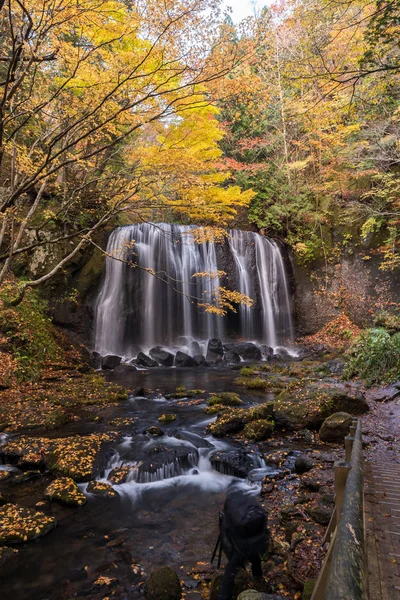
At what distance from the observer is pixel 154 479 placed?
18.2 feet

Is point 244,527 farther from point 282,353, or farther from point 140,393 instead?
point 282,353

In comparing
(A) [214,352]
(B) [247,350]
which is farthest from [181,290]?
(B) [247,350]

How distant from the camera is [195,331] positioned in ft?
58.9

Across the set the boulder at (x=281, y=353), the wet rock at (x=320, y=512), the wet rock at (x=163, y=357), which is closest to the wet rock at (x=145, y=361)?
the wet rock at (x=163, y=357)

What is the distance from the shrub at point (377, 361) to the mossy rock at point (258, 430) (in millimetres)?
4003

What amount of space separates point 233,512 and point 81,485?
137 inches

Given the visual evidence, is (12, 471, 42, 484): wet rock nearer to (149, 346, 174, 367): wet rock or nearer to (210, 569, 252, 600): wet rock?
Result: (210, 569, 252, 600): wet rock

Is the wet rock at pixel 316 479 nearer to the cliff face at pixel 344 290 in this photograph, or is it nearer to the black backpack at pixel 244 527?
the black backpack at pixel 244 527

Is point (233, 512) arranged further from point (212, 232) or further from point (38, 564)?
point (212, 232)

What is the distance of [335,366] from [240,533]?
10622 mm

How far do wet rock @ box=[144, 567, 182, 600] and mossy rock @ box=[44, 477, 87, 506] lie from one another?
6.27 feet

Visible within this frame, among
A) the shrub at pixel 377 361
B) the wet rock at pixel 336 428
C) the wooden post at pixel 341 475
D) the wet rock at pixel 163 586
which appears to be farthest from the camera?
the shrub at pixel 377 361

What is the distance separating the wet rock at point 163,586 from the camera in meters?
3.11

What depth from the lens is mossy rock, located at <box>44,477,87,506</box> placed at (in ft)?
15.5
